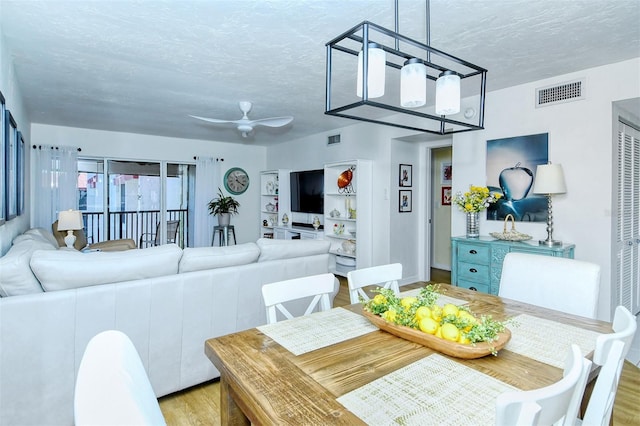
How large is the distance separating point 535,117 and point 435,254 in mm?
3352

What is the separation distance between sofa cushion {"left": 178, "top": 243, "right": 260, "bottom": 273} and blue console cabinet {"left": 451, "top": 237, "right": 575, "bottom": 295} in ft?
6.93

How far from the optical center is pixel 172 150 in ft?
21.5

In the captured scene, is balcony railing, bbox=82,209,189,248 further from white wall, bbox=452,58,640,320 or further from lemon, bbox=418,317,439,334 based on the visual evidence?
lemon, bbox=418,317,439,334

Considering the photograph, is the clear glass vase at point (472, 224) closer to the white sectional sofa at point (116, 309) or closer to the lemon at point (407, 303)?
the white sectional sofa at point (116, 309)

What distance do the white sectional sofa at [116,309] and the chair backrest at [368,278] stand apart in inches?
35.1

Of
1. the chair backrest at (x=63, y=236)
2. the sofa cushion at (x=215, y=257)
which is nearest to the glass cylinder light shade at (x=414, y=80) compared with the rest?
the sofa cushion at (x=215, y=257)

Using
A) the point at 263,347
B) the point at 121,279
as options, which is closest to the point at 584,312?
the point at 263,347

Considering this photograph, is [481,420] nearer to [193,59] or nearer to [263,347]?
[263,347]

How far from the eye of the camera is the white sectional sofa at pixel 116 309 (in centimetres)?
173

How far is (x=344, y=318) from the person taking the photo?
1.51 metres

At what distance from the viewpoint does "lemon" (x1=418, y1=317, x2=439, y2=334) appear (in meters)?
1.23

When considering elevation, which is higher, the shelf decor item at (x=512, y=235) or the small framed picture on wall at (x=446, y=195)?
the small framed picture on wall at (x=446, y=195)

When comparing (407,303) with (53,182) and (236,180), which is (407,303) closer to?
(53,182)

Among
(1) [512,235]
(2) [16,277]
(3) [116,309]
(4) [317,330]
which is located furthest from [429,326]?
(1) [512,235]
